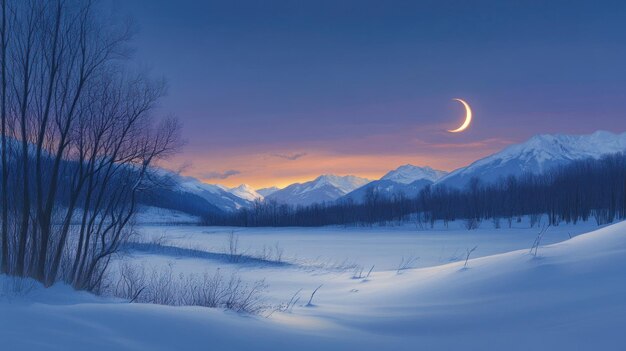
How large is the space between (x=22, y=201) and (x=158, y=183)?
238 inches

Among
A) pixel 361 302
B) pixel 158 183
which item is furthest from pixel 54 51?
pixel 361 302

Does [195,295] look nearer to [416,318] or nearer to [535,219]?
[416,318]

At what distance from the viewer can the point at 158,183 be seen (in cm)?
1842

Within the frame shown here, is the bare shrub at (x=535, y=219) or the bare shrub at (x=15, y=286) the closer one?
the bare shrub at (x=15, y=286)

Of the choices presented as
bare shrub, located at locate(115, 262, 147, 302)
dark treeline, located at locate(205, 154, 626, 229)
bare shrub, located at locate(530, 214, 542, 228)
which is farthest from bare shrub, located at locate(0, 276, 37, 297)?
bare shrub, located at locate(530, 214, 542, 228)

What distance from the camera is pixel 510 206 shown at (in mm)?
87812

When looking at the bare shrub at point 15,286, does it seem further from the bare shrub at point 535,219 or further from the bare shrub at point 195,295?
the bare shrub at point 535,219

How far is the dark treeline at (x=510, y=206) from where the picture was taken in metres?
69.1

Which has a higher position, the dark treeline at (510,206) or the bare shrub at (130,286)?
the dark treeline at (510,206)

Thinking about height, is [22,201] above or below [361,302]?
above

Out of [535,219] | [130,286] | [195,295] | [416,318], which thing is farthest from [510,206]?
[416,318]

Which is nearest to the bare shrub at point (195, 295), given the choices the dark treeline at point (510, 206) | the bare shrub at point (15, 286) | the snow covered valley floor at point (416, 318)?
the snow covered valley floor at point (416, 318)

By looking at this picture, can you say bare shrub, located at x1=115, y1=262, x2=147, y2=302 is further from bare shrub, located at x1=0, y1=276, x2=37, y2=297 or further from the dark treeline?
the dark treeline

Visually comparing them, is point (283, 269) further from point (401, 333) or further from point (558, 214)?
point (558, 214)
